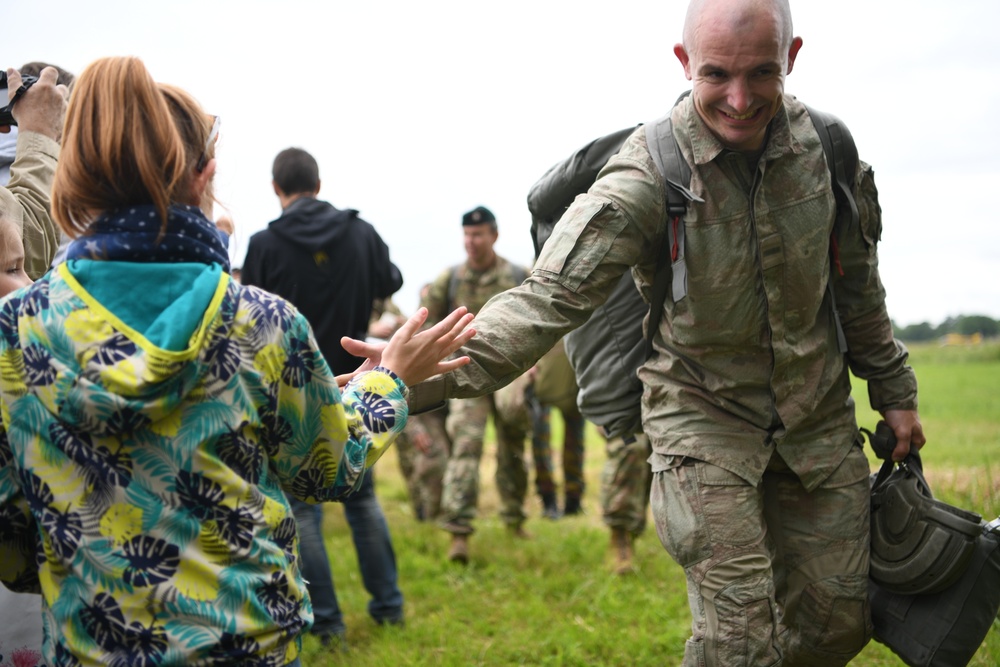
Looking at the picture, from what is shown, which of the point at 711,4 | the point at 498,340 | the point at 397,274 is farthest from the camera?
the point at 397,274

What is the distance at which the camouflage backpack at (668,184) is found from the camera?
331 centimetres

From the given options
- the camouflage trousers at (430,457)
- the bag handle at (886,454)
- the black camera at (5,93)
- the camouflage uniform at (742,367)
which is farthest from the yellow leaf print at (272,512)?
the camouflage trousers at (430,457)

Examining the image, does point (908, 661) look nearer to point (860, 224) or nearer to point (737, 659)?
point (737, 659)

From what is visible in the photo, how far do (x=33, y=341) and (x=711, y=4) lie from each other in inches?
94.0

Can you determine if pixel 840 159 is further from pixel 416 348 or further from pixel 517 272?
pixel 517 272

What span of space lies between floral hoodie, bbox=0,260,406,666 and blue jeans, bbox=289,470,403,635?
A: 3551 mm

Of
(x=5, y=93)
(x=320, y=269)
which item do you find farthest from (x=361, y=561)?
(x=5, y=93)

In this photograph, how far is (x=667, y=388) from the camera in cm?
352

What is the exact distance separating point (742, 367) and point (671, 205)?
0.62 m

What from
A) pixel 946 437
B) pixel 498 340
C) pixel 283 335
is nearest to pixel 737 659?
pixel 498 340

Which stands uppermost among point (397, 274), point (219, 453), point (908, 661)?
point (219, 453)

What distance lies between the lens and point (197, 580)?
1.98 metres

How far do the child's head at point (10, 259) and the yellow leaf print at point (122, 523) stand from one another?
1.05 metres

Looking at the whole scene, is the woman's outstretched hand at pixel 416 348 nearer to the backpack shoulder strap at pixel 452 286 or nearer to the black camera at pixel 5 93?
the black camera at pixel 5 93
